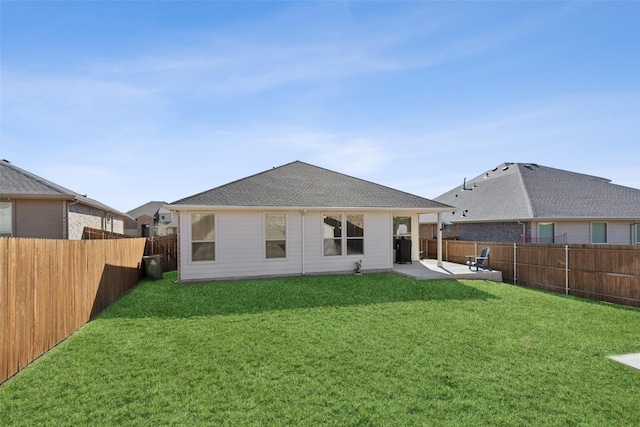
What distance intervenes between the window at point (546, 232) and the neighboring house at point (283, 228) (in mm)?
6504

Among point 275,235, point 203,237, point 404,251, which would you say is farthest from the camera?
point 404,251

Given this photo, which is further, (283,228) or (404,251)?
(404,251)

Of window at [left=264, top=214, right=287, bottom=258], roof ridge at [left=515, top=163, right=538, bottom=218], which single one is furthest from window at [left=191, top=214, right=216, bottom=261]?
roof ridge at [left=515, top=163, right=538, bottom=218]

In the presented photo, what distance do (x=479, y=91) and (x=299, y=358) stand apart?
1196cm

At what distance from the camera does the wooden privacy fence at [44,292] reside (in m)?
4.29

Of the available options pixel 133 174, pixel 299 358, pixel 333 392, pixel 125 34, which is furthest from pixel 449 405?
pixel 133 174

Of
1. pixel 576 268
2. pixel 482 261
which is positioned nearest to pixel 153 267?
pixel 482 261

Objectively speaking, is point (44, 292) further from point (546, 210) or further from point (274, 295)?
point (546, 210)

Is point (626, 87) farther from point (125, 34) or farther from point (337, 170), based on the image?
point (125, 34)

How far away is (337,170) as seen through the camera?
16.6 m

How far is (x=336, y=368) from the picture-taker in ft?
14.8

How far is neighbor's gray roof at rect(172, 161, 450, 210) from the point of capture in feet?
38.8

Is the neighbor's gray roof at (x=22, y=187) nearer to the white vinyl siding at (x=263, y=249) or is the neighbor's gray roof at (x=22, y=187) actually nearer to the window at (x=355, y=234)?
the white vinyl siding at (x=263, y=249)

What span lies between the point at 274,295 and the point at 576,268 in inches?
355
